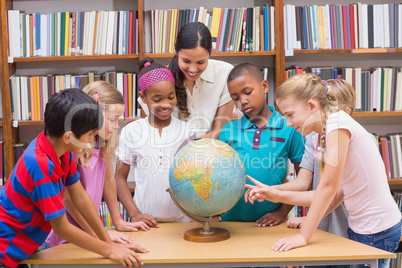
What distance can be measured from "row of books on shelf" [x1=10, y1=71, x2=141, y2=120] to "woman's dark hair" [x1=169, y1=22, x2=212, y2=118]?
4.03 ft

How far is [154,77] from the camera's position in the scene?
8.87ft

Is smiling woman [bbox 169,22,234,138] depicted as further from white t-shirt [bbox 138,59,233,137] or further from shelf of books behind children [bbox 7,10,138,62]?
shelf of books behind children [bbox 7,10,138,62]

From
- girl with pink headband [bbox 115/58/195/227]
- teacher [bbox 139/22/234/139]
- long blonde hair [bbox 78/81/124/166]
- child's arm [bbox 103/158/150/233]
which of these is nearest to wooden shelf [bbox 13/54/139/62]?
teacher [bbox 139/22/234/139]

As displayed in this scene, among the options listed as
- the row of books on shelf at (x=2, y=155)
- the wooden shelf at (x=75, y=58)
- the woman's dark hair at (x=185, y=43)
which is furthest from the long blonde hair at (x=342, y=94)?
the row of books on shelf at (x=2, y=155)

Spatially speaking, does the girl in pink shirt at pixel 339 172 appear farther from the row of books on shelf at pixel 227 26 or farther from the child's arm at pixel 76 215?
the row of books on shelf at pixel 227 26

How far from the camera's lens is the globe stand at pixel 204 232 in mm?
2314

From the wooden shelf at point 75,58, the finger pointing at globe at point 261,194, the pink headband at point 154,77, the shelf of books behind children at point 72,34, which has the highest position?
the shelf of books behind children at point 72,34

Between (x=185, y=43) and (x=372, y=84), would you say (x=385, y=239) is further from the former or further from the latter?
(x=372, y=84)

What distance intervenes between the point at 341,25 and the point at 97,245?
2944 mm

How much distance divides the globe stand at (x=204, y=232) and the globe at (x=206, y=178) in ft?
0.16

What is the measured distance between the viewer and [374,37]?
407 centimetres

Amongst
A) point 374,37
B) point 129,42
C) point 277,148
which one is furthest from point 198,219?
point 374,37

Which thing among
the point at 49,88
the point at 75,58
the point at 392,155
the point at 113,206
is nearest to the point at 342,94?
the point at 113,206

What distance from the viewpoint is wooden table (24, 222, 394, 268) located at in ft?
6.82
